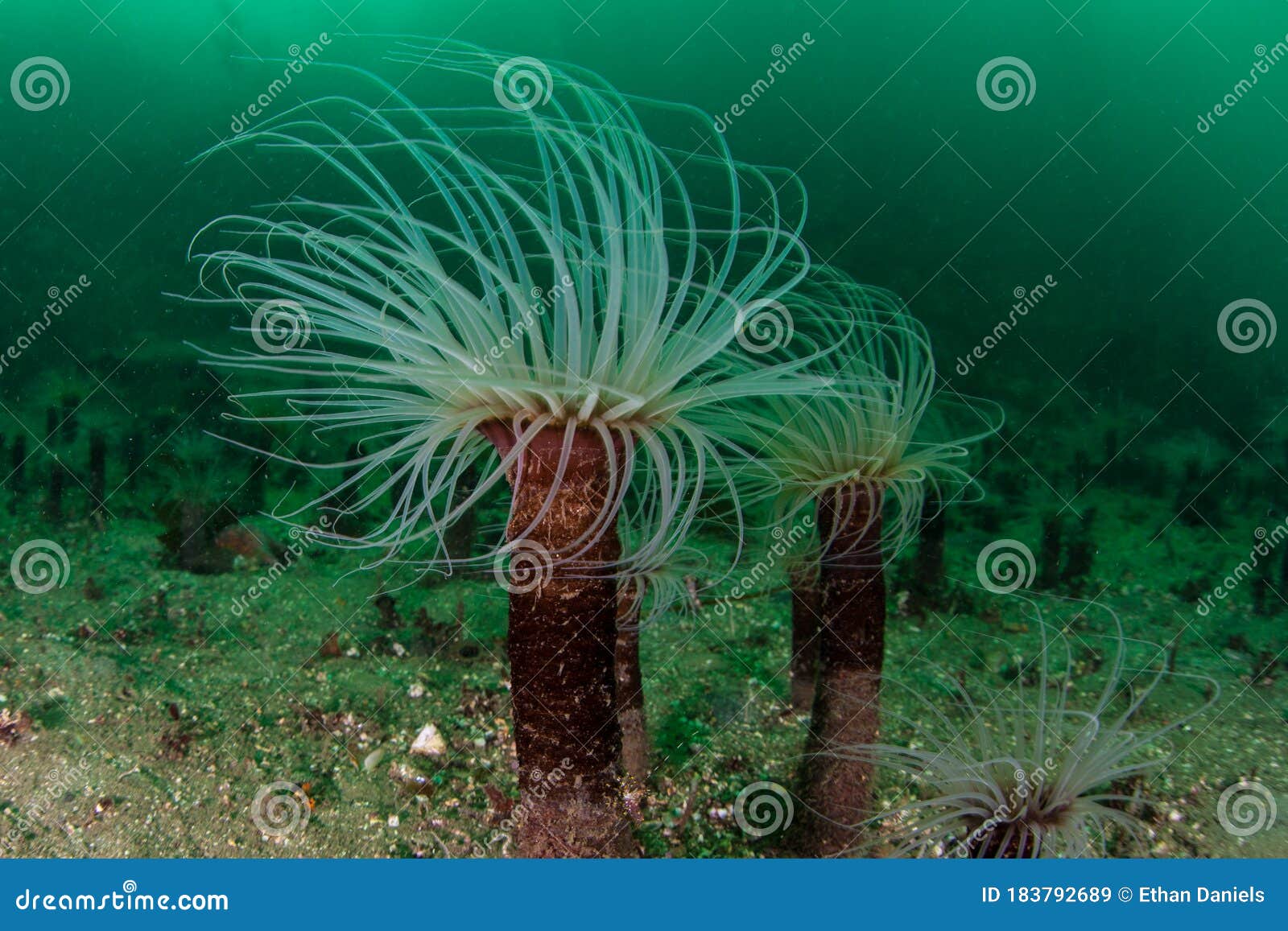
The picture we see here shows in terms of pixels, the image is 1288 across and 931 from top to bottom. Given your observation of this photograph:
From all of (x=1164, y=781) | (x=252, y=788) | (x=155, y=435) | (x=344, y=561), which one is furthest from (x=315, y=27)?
(x=1164, y=781)

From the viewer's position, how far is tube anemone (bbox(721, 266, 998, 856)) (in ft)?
9.14

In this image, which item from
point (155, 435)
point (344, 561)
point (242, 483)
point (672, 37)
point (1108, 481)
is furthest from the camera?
point (672, 37)

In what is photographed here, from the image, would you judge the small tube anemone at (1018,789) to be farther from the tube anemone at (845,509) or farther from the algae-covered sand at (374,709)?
the algae-covered sand at (374,709)

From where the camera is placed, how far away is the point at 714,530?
480cm

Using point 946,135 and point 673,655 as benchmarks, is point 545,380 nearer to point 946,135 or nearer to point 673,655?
point 673,655

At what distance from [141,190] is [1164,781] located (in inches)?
767

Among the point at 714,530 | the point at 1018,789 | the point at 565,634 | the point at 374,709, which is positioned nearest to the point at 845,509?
the point at 1018,789

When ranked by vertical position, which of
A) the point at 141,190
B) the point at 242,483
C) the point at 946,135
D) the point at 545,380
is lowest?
the point at 141,190

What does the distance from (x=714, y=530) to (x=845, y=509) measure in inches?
77.1

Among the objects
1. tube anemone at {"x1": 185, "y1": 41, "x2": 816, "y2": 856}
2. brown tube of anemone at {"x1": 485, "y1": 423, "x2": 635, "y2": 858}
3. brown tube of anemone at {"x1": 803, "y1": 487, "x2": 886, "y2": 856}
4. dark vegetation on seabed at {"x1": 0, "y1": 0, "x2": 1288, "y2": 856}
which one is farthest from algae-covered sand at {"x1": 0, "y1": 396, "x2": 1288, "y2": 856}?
tube anemone at {"x1": 185, "y1": 41, "x2": 816, "y2": 856}

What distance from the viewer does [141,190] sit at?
15.1 metres

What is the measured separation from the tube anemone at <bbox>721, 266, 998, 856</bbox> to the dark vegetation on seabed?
14 cm

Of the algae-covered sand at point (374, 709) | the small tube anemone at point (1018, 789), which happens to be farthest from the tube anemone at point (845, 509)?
the algae-covered sand at point (374, 709)

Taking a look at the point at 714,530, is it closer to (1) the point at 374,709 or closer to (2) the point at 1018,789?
(1) the point at 374,709
